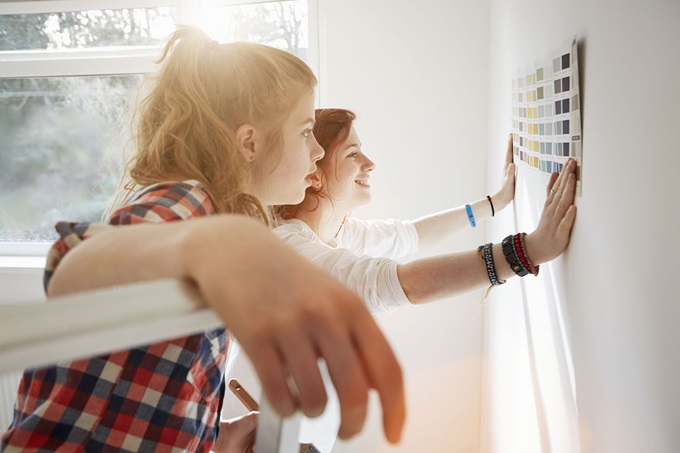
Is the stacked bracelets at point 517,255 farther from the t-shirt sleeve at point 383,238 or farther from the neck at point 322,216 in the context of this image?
the t-shirt sleeve at point 383,238

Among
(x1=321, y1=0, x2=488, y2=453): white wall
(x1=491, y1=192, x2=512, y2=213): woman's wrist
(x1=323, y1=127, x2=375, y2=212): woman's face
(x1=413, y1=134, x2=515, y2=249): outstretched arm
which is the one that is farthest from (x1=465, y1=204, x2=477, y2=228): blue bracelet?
(x1=321, y1=0, x2=488, y2=453): white wall

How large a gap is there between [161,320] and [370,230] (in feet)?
5.37

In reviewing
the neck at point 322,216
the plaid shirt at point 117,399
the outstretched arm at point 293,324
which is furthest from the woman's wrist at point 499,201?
the outstretched arm at point 293,324

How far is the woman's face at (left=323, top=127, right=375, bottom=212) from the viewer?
1.68 metres

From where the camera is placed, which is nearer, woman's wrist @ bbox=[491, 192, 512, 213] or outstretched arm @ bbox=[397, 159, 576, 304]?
outstretched arm @ bbox=[397, 159, 576, 304]

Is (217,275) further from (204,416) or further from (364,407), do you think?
(204,416)

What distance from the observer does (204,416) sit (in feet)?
2.53

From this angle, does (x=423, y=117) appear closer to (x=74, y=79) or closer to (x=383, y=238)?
(x=383, y=238)

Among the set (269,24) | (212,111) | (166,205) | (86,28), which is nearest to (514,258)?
(212,111)

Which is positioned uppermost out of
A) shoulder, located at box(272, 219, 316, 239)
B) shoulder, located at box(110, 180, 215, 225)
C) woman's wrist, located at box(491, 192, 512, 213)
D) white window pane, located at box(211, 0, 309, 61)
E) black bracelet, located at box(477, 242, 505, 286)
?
white window pane, located at box(211, 0, 309, 61)

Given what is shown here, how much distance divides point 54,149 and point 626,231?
285cm

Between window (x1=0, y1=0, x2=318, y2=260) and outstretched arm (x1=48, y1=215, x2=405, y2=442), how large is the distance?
240 centimetres

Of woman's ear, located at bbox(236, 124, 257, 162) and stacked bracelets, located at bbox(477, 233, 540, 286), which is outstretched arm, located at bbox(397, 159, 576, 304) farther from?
woman's ear, located at bbox(236, 124, 257, 162)

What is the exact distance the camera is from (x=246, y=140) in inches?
41.1
